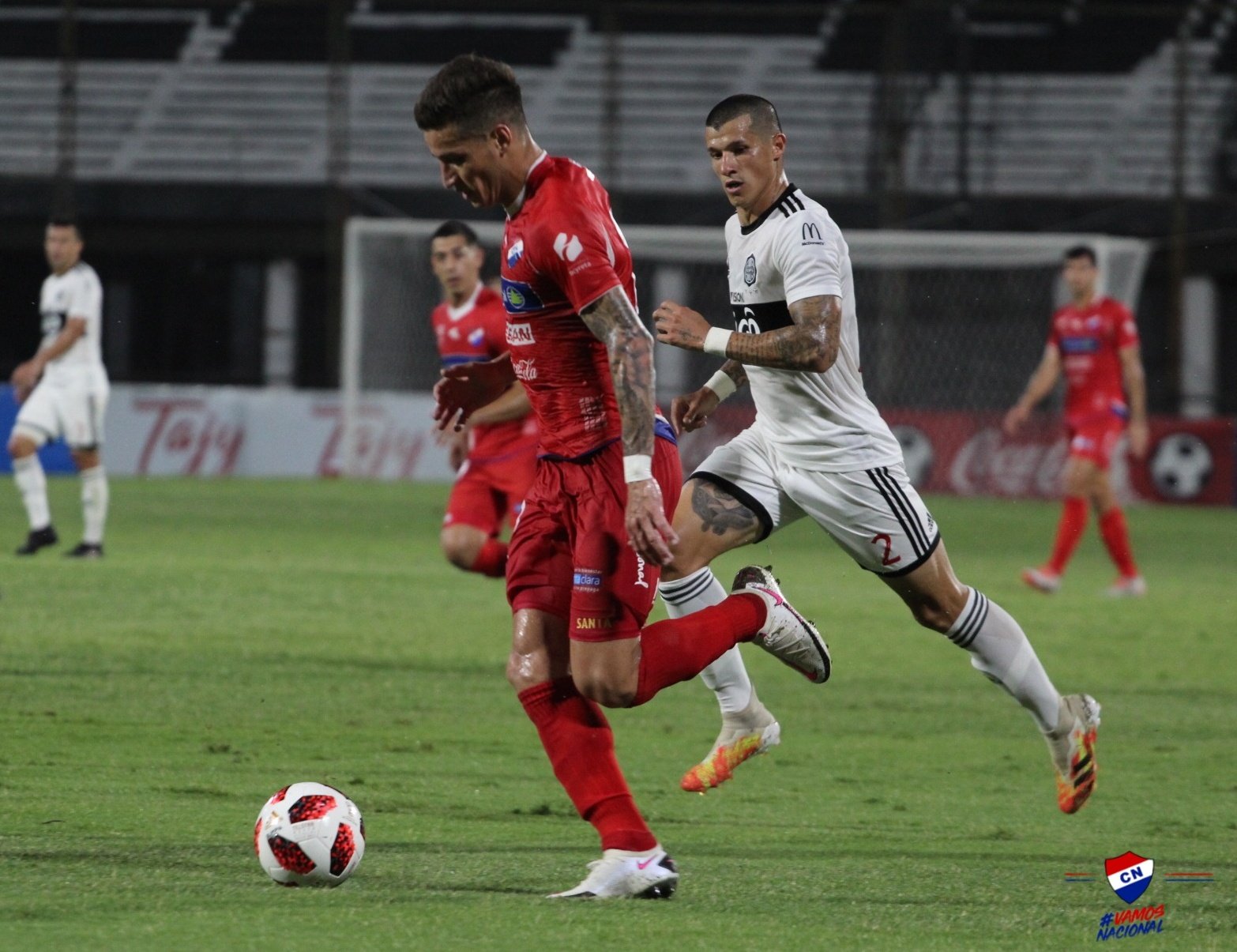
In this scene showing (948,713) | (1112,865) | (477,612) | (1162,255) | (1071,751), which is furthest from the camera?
(1162,255)

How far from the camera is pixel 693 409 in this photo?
19.5ft

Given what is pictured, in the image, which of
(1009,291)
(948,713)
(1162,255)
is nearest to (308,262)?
(1009,291)

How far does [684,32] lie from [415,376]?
9.63 metres

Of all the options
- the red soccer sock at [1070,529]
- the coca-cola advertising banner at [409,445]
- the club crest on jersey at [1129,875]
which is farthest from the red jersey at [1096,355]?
the coca-cola advertising banner at [409,445]

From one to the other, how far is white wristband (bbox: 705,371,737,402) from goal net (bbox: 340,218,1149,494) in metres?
15.4

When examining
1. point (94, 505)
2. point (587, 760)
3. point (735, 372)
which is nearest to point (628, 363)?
point (587, 760)

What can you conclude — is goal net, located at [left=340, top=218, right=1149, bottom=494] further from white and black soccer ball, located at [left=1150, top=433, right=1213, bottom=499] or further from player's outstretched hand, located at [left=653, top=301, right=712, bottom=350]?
player's outstretched hand, located at [left=653, top=301, right=712, bottom=350]

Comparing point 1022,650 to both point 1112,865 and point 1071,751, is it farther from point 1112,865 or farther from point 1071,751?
point 1112,865

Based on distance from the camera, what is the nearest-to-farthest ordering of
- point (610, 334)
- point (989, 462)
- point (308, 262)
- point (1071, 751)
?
point (610, 334) → point (1071, 751) → point (989, 462) → point (308, 262)

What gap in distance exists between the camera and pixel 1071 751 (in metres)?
5.76

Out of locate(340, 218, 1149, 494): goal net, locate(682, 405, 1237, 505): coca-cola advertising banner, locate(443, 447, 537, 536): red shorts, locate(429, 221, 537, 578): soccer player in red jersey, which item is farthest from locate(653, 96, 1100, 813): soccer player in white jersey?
locate(682, 405, 1237, 505): coca-cola advertising banner

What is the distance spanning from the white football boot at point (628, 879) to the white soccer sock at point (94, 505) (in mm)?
9386

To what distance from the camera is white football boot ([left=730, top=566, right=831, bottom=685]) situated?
5.44 metres

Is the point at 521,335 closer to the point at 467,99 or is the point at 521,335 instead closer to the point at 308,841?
the point at 467,99
